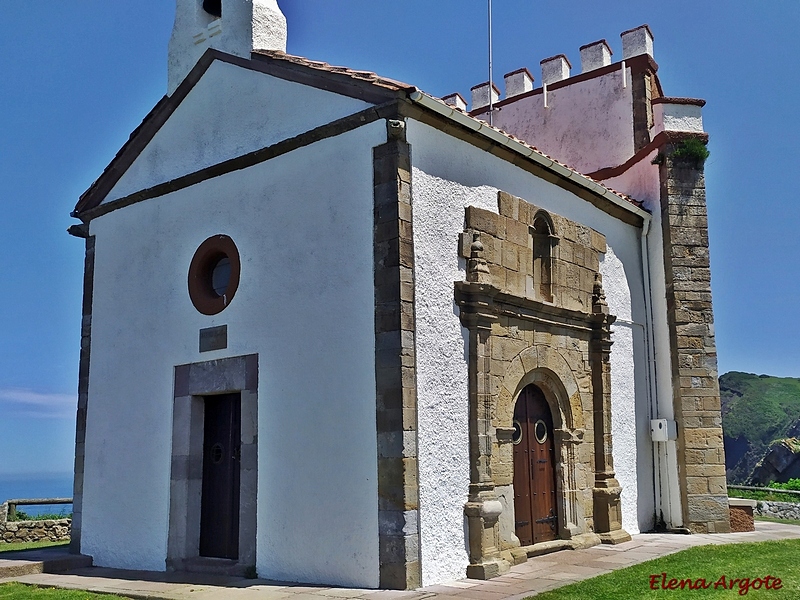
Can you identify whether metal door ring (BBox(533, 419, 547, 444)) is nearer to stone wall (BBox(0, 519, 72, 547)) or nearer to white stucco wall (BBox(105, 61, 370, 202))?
white stucco wall (BBox(105, 61, 370, 202))

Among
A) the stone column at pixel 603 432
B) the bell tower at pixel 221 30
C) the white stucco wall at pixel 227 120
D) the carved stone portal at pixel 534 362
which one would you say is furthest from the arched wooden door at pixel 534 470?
the bell tower at pixel 221 30

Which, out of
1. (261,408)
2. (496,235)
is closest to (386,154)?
(496,235)

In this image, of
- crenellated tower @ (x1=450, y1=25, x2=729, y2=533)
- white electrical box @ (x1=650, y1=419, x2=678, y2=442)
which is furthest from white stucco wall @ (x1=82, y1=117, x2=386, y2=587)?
crenellated tower @ (x1=450, y1=25, x2=729, y2=533)

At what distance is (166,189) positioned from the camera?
33.7 ft

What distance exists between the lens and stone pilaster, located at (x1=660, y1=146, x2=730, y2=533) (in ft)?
36.3

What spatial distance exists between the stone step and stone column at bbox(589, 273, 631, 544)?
6.39 metres

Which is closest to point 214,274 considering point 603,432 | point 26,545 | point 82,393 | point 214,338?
point 214,338

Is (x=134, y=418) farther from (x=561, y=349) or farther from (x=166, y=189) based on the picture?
(x=561, y=349)

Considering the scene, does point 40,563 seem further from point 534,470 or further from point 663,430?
point 663,430

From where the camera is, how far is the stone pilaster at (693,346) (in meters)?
11.1

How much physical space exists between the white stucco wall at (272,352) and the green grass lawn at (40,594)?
1430mm

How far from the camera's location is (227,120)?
974 centimetres

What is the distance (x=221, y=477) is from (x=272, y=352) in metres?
1.72

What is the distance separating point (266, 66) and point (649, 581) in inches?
265
